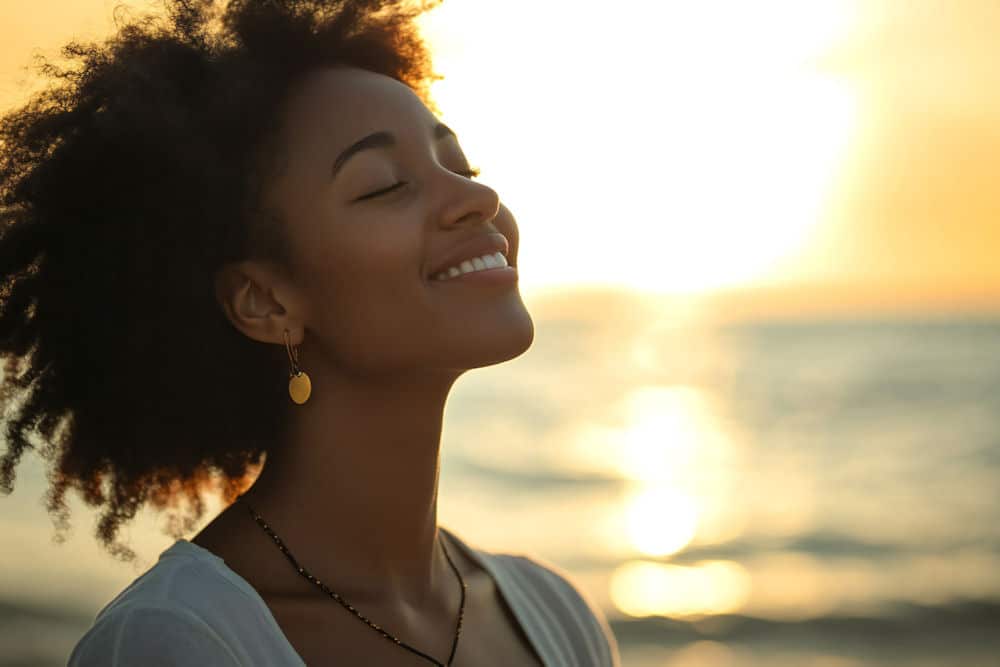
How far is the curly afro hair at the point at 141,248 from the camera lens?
2619mm

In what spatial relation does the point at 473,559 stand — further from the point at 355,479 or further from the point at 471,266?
the point at 471,266

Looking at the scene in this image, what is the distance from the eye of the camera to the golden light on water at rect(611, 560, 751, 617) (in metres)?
10.1

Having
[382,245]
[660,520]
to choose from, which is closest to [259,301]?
[382,245]

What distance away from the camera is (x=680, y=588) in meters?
10.7

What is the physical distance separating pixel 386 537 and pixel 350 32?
1.18m

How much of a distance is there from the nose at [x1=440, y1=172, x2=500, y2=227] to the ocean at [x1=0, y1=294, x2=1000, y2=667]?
1089 mm

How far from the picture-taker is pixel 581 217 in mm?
22406

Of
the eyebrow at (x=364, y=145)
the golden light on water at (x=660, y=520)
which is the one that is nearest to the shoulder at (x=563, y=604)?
the eyebrow at (x=364, y=145)

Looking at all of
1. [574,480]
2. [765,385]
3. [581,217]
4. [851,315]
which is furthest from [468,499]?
[851,315]

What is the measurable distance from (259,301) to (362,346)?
0.82ft

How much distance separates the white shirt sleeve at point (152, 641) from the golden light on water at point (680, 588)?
7926 millimetres

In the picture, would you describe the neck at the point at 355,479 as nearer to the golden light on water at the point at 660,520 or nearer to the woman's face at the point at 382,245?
the woman's face at the point at 382,245

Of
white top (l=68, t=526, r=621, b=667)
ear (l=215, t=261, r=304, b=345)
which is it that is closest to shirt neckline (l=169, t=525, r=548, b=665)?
white top (l=68, t=526, r=621, b=667)

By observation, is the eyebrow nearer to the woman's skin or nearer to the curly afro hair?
the woman's skin
